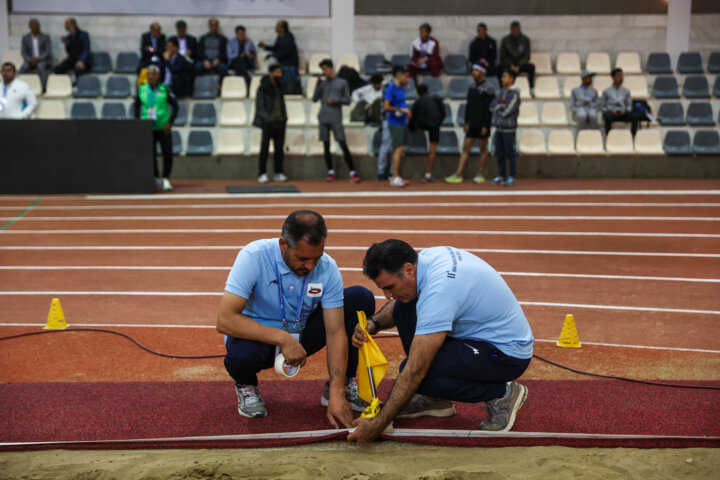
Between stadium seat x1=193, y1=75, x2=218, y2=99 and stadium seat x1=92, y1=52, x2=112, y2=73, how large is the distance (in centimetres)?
228

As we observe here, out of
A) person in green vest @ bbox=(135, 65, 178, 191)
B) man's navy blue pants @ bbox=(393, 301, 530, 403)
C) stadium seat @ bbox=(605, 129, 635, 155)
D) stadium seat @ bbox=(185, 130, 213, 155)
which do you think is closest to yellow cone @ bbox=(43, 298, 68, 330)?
man's navy blue pants @ bbox=(393, 301, 530, 403)

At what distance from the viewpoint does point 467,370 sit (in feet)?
12.0


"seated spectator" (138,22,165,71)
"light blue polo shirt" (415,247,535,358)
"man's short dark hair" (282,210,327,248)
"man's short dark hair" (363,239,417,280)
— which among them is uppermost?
"seated spectator" (138,22,165,71)

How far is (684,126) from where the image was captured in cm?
1534

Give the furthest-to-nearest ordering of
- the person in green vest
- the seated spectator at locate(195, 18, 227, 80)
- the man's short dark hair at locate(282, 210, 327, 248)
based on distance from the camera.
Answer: the seated spectator at locate(195, 18, 227, 80), the person in green vest, the man's short dark hair at locate(282, 210, 327, 248)

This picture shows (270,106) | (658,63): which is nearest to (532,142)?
(658,63)

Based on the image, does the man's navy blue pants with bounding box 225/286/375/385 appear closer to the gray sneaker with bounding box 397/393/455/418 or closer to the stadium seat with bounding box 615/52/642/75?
the gray sneaker with bounding box 397/393/455/418

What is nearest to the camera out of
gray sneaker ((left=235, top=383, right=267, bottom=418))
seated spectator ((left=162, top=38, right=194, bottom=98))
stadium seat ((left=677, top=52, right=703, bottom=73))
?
gray sneaker ((left=235, top=383, right=267, bottom=418))

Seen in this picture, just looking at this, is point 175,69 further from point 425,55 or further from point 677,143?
point 677,143

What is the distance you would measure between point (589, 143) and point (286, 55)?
6287 millimetres

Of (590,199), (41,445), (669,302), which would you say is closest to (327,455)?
(41,445)

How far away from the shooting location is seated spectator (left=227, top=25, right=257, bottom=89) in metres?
15.9

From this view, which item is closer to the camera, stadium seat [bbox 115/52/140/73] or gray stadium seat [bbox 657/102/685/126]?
gray stadium seat [bbox 657/102/685/126]

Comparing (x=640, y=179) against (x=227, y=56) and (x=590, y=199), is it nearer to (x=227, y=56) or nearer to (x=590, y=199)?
(x=590, y=199)
